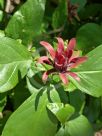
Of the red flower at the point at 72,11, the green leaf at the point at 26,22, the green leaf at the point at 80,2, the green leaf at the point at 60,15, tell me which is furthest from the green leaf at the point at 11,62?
the green leaf at the point at 80,2

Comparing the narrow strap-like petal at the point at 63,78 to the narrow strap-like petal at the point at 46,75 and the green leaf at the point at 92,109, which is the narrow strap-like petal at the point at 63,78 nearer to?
the narrow strap-like petal at the point at 46,75

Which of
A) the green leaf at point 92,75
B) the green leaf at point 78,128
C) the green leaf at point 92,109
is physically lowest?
the green leaf at point 92,109

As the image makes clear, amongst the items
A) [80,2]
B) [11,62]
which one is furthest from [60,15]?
[11,62]

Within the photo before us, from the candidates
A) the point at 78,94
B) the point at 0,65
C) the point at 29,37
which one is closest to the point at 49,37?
the point at 29,37

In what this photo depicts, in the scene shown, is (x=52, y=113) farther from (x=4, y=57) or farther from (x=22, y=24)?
(x=22, y=24)

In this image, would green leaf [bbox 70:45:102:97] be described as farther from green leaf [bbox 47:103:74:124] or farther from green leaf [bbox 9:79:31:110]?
green leaf [bbox 9:79:31:110]

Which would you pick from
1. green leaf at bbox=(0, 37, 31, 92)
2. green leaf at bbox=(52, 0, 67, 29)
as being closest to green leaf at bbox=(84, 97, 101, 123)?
green leaf at bbox=(52, 0, 67, 29)

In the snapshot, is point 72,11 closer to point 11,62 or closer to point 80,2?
point 80,2

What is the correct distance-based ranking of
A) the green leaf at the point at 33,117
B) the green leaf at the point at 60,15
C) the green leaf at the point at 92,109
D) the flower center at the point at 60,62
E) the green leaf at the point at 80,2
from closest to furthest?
the flower center at the point at 60,62
the green leaf at the point at 33,117
the green leaf at the point at 60,15
the green leaf at the point at 92,109
the green leaf at the point at 80,2

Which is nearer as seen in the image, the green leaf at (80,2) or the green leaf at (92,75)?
the green leaf at (92,75)
